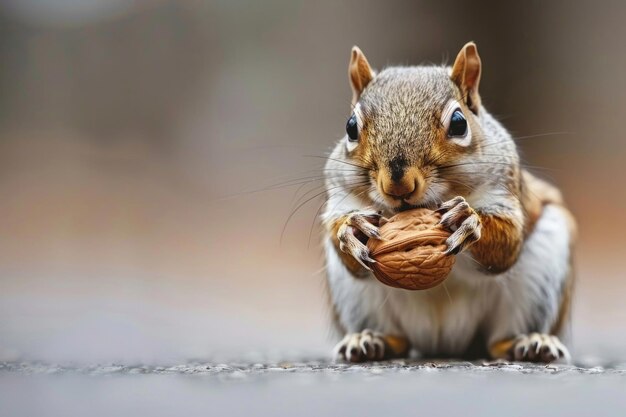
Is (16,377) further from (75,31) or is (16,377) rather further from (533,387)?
(75,31)

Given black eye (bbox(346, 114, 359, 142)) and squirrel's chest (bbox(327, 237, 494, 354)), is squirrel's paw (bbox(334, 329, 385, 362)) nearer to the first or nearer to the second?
squirrel's chest (bbox(327, 237, 494, 354))

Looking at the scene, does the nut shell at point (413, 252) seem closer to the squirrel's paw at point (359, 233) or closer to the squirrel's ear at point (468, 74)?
the squirrel's paw at point (359, 233)

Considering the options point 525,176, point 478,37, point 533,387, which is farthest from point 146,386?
point 478,37

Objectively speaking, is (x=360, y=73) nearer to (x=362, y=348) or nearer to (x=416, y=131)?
(x=416, y=131)

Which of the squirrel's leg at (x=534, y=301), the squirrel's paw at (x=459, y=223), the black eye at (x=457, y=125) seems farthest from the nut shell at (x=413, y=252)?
the squirrel's leg at (x=534, y=301)

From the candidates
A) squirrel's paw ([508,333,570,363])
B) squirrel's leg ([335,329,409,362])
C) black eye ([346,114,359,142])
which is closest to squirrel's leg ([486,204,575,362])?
squirrel's paw ([508,333,570,363])
